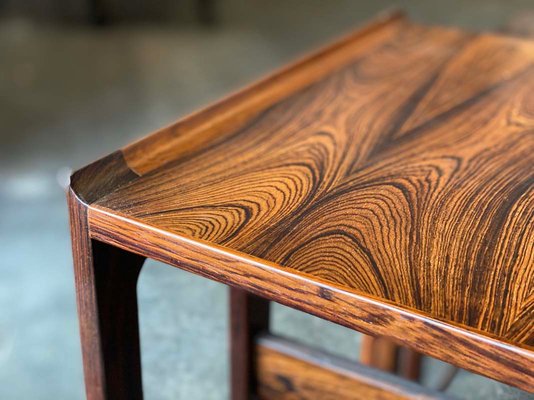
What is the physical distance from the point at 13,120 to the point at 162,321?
1376 mm

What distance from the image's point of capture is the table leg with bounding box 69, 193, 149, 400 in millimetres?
625

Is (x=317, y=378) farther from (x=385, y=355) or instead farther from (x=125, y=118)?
(x=125, y=118)

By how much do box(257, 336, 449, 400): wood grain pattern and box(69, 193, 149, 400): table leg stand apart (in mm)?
295

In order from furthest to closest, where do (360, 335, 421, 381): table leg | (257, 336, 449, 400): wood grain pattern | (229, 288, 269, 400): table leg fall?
1. (360, 335, 421, 381): table leg
2. (229, 288, 269, 400): table leg
3. (257, 336, 449, 400): wood grain pattern

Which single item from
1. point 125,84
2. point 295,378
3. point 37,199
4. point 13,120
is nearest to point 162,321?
point 295,378

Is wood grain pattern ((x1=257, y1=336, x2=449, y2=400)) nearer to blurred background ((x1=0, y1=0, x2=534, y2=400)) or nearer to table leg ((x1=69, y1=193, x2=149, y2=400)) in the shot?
blurred background ((x1=0, y1=0, x2=534, y2=400))

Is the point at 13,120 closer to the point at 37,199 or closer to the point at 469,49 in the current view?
the point at 37,199

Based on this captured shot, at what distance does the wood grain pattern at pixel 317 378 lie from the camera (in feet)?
2.97

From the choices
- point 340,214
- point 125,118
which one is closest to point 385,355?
point 340,214

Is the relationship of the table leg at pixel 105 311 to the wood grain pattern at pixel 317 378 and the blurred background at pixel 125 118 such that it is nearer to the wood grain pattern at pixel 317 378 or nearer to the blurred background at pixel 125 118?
the blurred background at pixel 125 118

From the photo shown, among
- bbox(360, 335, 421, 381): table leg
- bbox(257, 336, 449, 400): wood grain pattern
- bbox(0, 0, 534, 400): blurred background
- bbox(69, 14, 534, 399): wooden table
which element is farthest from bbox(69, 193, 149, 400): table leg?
bbox(360, 335, 421, 381): table leg

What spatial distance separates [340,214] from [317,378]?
16.0 inches

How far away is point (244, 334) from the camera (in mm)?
1023

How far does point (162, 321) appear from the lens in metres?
1.10
